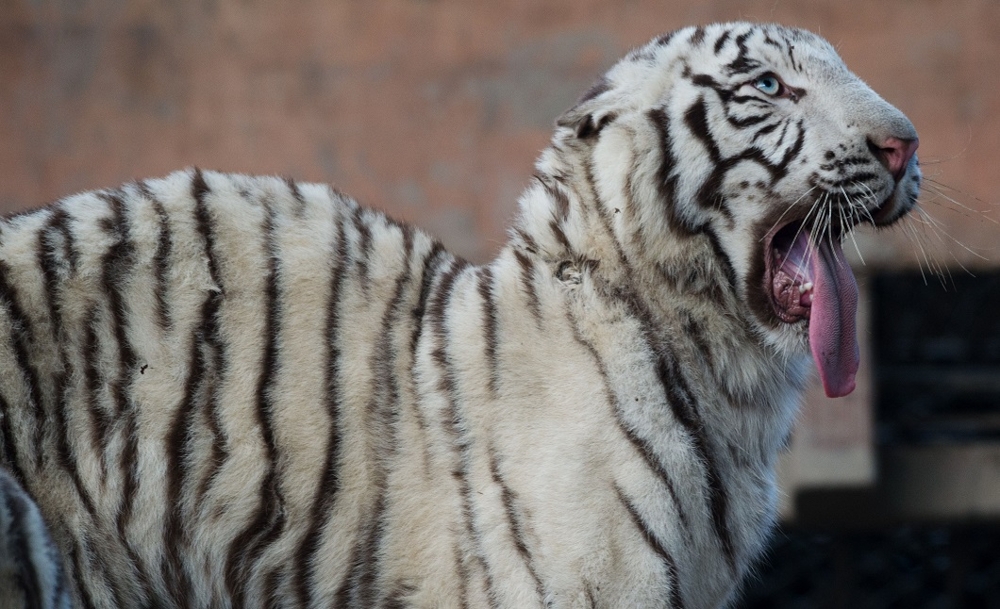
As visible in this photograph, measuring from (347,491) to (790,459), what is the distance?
2945 millimetres

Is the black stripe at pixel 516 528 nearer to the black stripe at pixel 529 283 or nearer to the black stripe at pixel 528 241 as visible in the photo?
the black stripe at pixel 529 283

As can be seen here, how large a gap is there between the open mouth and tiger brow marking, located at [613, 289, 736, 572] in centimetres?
20

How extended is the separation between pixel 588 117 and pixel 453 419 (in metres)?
0.55

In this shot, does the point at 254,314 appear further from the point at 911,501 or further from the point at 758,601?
the point at 758,601

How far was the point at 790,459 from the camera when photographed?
4.43m

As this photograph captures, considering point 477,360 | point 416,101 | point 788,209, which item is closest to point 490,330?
point 477,360

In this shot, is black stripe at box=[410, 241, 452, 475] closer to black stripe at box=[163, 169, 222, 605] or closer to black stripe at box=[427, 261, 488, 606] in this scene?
black stripe at box=[427, 261, 488, 606]

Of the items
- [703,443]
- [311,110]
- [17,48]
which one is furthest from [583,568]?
[17,48]

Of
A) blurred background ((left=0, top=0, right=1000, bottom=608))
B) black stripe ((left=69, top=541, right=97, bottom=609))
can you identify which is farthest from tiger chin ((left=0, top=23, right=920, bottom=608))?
blurred background ((left=0, top=0, right=1000, bottom=608))

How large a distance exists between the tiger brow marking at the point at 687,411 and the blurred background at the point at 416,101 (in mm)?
2612

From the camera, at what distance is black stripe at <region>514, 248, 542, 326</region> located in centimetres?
189

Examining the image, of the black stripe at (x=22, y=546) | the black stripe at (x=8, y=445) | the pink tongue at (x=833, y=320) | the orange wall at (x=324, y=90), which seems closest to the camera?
the black stripe at (x=22, y=546)

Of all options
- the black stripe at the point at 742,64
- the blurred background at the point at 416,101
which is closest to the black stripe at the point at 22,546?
the black stripe at the point at 742,64

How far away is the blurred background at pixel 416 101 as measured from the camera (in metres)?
4.39
